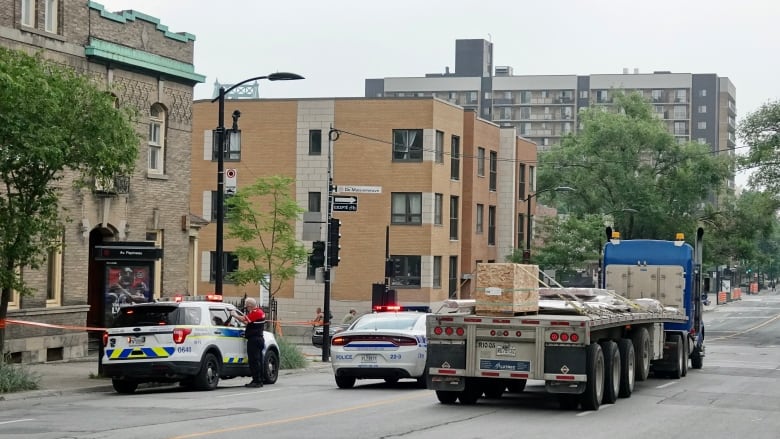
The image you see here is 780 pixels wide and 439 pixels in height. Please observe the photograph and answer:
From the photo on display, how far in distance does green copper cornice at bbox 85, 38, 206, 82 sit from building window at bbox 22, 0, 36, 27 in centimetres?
191

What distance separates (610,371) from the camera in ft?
62.2

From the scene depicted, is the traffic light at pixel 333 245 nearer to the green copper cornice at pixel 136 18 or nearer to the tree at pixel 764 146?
the green copper cornice at pixel 136 18

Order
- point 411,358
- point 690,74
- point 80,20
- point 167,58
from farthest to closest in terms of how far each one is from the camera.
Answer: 1. point 690,74
2. point 167,58
3. point 80,20
4. point 411,358

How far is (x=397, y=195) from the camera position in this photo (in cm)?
5831

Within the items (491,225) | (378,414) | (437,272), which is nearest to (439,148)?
(437,272)

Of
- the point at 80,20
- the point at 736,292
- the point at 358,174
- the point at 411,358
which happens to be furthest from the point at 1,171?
the point at 736,292

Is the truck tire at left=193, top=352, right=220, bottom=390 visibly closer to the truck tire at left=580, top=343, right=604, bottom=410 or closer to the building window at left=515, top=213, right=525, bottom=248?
the truck tire at left=580, top=343, right=604, bottom=410

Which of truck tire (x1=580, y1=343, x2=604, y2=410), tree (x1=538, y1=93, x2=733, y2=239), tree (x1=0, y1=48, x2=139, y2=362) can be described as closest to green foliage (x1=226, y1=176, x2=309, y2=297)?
tree (x1=0, y1=48, x2=139, y2=362)

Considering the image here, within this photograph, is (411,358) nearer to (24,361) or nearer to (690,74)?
(24,361)

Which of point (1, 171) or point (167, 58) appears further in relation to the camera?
point (167, 58)

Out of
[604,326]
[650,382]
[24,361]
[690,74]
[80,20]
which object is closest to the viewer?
[604,326]

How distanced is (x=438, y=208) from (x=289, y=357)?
30.2 meters

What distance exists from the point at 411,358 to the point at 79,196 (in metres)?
11.8

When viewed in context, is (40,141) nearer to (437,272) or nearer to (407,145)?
(407,145)
